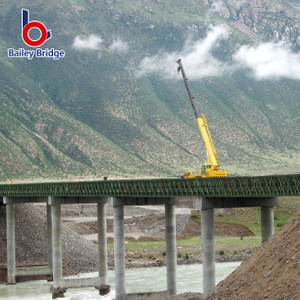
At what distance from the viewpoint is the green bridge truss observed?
30422 millimetres

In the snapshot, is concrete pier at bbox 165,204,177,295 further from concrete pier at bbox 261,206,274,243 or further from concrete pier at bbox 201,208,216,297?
concrete pier at bbox 201,208,216,297

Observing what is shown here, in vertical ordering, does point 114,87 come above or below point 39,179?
above

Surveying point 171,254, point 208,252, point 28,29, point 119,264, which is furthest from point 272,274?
point 28,29

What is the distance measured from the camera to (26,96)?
15675cm

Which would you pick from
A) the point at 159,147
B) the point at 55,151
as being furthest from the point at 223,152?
the point at 55,151

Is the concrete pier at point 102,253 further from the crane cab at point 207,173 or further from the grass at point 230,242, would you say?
the grass at point 230,242

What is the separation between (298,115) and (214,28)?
5490 centimetres

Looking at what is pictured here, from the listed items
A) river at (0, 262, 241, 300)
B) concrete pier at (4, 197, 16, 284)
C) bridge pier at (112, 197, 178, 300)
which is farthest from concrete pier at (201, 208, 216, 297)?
concrete pier at (4, 197, 16, 284)

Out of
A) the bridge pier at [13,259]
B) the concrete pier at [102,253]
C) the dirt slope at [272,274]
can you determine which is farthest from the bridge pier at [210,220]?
the bridge pier at [13,259]

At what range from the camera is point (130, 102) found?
157125 millimetres

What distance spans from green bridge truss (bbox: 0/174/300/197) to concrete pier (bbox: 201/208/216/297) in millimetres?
1324

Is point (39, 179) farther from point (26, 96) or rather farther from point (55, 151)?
point (26, 96)

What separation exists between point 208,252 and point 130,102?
125137mm

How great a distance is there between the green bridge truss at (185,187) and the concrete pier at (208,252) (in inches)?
52.1
